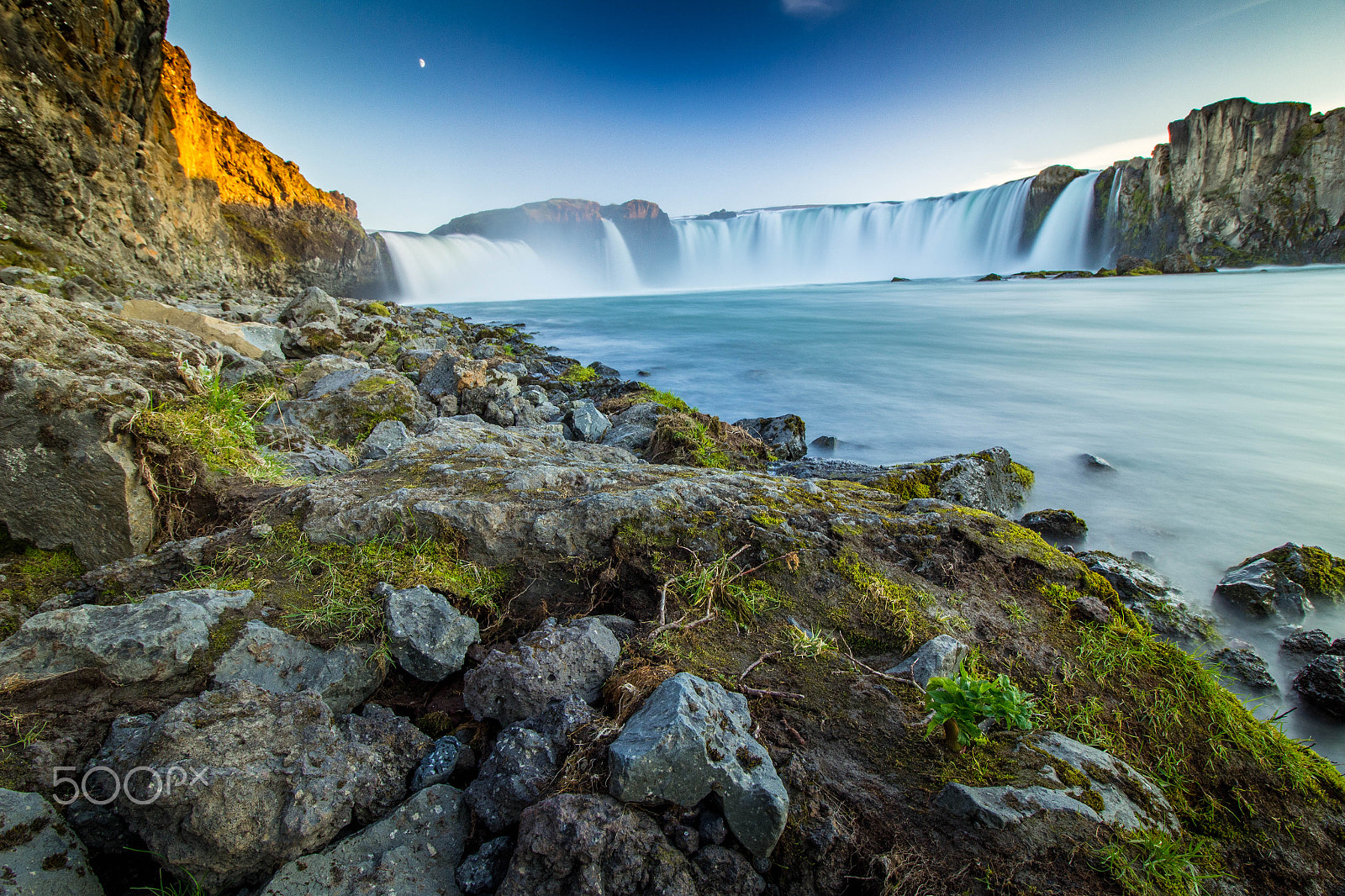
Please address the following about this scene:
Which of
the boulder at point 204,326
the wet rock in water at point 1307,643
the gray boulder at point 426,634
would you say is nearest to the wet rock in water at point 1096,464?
the wet rock in water at point 1307,643

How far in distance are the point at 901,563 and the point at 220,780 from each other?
2.64 metres

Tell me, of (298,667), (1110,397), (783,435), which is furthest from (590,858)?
(1110,397)

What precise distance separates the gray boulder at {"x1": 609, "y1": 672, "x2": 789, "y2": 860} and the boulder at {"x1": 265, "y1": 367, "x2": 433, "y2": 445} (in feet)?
14.6

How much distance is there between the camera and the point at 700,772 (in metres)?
1.42

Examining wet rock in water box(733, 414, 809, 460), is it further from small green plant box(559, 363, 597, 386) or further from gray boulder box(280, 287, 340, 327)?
gray boulder box(280, 287, 340, 327)

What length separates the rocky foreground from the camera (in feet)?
4.52

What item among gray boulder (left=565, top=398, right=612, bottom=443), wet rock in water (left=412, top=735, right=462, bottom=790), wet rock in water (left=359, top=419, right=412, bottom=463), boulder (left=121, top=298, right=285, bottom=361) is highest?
boulder (left=121, top=298, right=285, bottom=361)

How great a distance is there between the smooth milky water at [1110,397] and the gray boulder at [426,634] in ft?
14.8

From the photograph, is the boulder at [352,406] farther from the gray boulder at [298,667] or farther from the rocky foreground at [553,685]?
the gray boulder at [298,667]

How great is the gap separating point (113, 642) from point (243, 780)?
0.81m

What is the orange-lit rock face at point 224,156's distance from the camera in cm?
2153

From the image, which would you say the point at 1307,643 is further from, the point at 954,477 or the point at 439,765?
the point at 439,765

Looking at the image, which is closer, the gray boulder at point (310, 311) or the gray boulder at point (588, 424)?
the gray boulder at point (588, 424)

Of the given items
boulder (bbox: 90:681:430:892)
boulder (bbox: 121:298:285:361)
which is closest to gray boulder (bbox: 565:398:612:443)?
boulder (bbox: 121:298:285:361)
